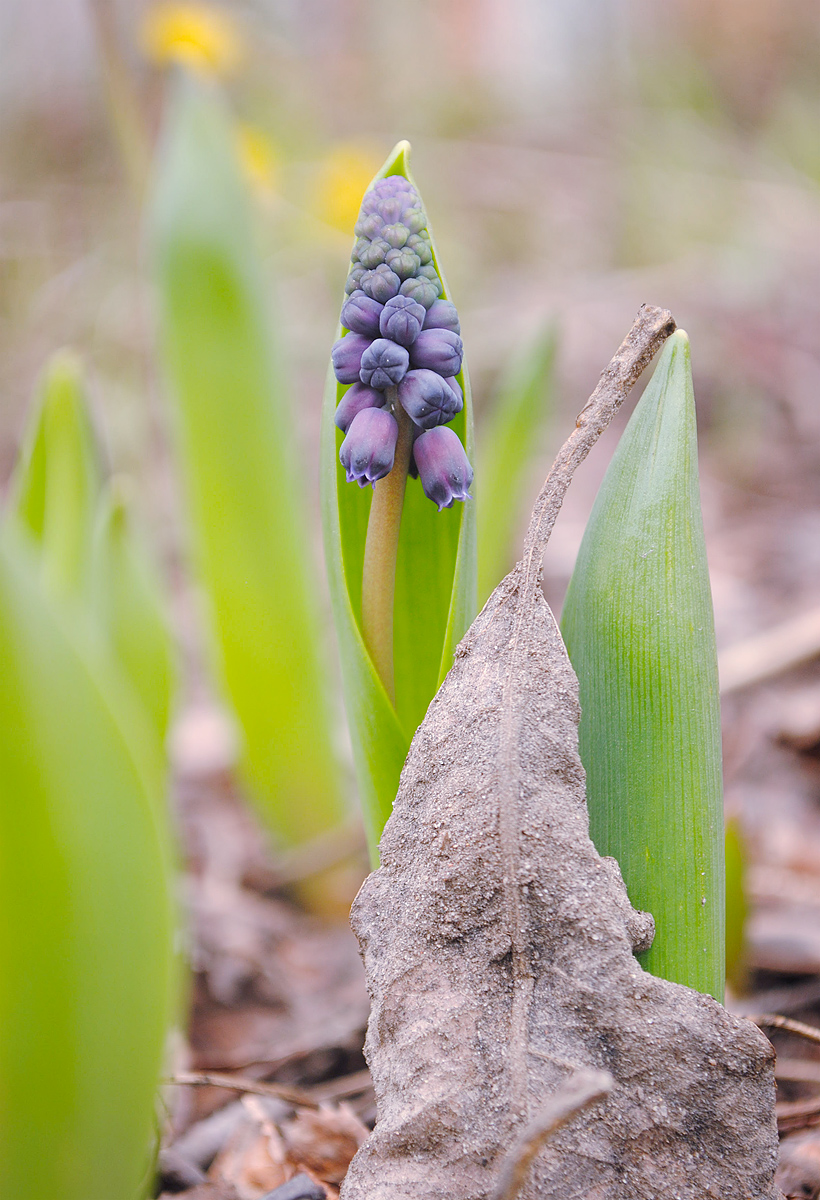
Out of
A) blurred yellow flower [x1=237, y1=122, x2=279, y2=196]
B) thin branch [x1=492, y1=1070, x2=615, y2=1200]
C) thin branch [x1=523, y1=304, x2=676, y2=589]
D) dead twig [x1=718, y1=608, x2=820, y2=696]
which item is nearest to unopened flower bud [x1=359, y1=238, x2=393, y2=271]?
thin branch [x1=523, y1=304, x2=676, y2=589]

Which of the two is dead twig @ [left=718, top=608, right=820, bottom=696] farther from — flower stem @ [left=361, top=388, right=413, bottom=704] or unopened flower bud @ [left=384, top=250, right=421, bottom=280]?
unopened flower bud @ [left=384, top=250, right=421, bottom=280]

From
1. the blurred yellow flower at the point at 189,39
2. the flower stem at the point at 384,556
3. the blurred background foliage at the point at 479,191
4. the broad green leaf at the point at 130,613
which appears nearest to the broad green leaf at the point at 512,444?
the blurred background foliage at the point at 479,191

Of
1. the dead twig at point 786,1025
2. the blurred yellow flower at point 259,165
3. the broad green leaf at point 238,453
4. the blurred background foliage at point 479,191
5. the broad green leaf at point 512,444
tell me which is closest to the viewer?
the dead twig at point 786,1025

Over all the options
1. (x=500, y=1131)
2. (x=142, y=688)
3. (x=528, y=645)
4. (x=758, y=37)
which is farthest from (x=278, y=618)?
(x=758, y=37)

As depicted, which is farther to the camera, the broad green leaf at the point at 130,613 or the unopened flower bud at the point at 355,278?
the broad green leaf at the point at 130,613

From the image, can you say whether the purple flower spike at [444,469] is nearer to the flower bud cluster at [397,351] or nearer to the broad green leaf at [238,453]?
the flower bud cluster at [397,351]

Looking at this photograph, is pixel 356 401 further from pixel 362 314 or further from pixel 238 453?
pixel 238 453
